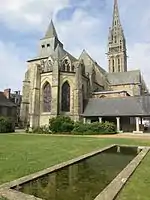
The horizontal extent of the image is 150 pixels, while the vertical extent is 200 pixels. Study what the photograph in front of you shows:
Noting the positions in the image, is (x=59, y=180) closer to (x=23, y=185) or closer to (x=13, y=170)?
(x=23, y=185)

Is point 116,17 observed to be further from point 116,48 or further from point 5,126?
point 5,126

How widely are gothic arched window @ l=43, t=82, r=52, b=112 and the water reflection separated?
28959 mm

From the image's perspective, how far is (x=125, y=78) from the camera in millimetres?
55625

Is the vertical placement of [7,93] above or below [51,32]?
below

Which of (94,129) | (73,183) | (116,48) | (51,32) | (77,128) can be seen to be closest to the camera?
(73,183)

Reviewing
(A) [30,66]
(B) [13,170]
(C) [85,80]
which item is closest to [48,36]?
(A) [30,66]

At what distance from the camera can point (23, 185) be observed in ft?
17.0

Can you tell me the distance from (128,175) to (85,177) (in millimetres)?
1231

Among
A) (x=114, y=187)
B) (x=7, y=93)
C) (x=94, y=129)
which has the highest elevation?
(x=7, y=93)

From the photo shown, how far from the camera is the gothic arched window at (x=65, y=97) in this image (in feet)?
118

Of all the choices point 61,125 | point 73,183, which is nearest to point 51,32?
point 61,125

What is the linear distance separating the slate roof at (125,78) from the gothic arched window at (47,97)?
22285 mm

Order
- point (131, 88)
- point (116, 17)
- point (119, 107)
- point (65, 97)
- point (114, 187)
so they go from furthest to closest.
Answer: point (116, 17)
point (131, 88)
point (65, 97)
point (119, 107)
point (114, 187)

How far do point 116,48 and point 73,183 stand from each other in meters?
77.2
